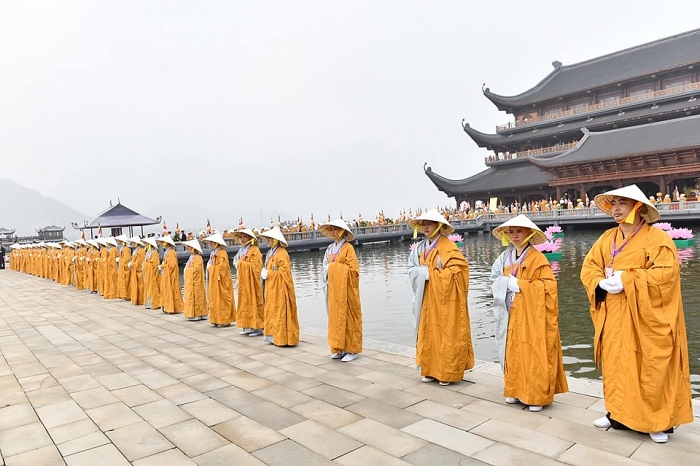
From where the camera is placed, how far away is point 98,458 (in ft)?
13.3

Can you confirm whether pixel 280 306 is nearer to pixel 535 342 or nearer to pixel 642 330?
pixel 535 342

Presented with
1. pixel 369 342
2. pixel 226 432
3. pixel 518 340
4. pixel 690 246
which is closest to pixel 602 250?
pixel 518 340

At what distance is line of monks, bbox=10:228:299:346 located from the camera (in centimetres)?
785

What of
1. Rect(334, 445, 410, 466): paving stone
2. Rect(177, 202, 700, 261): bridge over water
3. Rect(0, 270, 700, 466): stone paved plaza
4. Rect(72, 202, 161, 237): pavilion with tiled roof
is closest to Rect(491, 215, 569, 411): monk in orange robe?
Rect(0, 270, 700, 466): stone paved plaza

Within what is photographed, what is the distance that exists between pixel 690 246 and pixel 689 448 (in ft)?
60.5

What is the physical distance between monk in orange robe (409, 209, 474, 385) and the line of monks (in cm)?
278

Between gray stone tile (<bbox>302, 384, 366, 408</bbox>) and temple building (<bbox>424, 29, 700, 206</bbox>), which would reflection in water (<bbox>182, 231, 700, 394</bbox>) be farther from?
temple building (<bbox>424, 29, 700, 206</bbox>)

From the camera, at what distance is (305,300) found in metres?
15.4

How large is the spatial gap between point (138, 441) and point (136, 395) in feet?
4.67

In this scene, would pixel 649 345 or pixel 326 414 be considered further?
pixel 326 414

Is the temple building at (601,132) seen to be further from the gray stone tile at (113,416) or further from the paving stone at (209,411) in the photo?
the gray stone tile at (113,416)

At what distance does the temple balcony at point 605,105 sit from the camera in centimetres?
3709

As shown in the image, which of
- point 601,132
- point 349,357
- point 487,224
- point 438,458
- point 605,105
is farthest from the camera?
point 605,105

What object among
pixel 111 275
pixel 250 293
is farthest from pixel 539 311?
pixel 111 275
